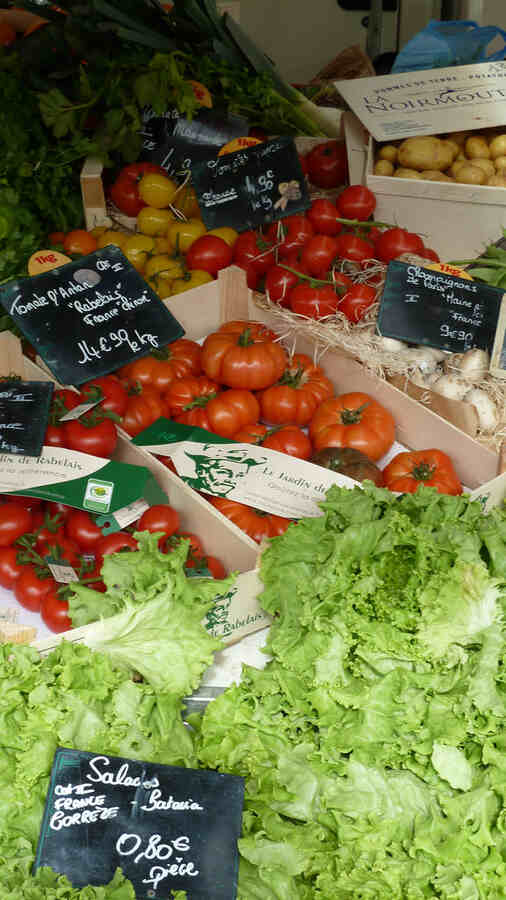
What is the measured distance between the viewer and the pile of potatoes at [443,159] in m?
3.64

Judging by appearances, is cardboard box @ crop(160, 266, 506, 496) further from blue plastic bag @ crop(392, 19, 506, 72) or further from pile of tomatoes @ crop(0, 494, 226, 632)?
blue plastic bag @ crop(392, 19, 506, 72)

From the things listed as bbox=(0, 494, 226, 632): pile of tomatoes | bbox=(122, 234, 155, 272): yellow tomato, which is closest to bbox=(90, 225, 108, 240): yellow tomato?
bbox=(122, 234, 155, 272): yellow tomato

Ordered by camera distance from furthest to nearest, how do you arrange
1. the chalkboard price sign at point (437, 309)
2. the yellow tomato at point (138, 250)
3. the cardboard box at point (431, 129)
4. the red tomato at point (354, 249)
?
1. the cardboard box at point (431, 129)
2. the yellow tomato at point (138, 250)
3. the red tomato at point (354, 249)
4. the chalkboard price sign at point (437, 309)

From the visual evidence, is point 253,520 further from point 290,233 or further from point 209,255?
point 290,233

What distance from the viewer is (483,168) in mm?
3631

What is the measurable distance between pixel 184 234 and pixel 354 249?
0.72m

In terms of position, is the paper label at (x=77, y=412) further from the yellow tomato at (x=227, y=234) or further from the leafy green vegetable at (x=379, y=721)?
the yellow tomato at (x=227, y=234)

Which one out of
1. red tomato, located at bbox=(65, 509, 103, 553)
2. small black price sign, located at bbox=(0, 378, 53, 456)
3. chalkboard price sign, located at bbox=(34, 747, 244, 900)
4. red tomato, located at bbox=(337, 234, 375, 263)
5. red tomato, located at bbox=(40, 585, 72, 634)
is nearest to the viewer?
chalkboard price sign, located at bbox=(34, 747, 244, 900)

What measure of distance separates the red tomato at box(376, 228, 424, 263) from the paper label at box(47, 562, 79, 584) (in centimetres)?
189

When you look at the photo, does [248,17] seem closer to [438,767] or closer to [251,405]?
[251,405]

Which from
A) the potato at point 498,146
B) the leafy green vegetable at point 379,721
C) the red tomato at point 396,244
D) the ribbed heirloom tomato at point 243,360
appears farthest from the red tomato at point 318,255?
the leafy green vegetable at point 379,721

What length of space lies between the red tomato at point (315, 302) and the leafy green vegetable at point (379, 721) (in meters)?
1.33

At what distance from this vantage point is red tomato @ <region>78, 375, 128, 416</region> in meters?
2.47

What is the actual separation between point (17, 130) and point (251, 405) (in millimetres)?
1736
